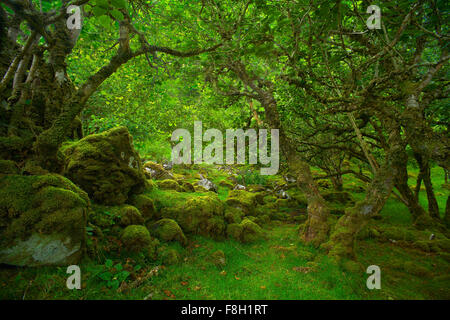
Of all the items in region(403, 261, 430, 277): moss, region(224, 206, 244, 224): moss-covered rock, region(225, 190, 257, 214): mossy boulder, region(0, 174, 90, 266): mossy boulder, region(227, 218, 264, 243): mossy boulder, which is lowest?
region(403, 261, 430, 277): moss

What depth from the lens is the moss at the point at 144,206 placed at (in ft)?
20.9

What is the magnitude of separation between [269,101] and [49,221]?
7.30 metres

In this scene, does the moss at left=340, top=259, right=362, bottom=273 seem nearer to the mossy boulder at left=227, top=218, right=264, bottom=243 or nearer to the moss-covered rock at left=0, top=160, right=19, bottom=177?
the mossy boulder at left=227, top=218, right=264, bottom=243

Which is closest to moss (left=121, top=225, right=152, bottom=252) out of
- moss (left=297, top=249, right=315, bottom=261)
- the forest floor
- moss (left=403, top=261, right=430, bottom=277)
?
the forest floor

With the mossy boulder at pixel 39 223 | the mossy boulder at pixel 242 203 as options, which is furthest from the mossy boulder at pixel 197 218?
the mossy boulder at pixel 39 223

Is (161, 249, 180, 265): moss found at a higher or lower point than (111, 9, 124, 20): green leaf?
lower

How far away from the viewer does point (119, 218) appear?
5.30m

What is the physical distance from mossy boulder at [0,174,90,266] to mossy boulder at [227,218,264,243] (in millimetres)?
4467

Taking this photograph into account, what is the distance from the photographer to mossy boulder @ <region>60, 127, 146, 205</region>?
18.1 ft

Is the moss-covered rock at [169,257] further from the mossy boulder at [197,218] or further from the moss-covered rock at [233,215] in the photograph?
the moss-covered rock at [233,215]

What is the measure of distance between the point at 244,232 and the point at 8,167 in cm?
634

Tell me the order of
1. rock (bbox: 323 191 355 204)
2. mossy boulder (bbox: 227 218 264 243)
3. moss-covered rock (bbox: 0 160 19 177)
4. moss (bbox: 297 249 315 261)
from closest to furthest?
moss-covered rock (bbox: 0 160 19 177), moss (bbox: 297 249 315 261), mossy boulder (bbox: 227 218 264 243), rock (bbox: 323 191 355 204)
